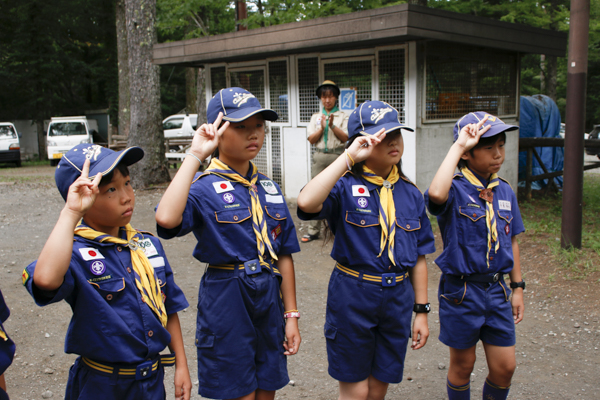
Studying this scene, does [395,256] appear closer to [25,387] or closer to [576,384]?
[576,384]

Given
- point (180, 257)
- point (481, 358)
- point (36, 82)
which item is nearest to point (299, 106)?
point (180, 257)

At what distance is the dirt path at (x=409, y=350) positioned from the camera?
3809 mm

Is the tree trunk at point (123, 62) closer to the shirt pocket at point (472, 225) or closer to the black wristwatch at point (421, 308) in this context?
the shirt pocket at point (472, 225)

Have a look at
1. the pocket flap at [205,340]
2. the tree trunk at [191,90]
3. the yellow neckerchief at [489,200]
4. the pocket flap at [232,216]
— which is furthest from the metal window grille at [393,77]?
the tree trunk at [191,90]

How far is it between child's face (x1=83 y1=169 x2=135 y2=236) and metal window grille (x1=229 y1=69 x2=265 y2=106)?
8.59 m

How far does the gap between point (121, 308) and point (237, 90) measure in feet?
3.86

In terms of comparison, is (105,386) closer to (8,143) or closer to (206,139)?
(206,139)

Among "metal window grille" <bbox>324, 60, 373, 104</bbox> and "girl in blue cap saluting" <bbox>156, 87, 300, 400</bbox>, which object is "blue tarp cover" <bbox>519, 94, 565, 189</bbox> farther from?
"girl in blue cap saluting" <bbox>156, 87, 300, 400</bbox>

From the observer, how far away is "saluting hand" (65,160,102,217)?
6.43 ft

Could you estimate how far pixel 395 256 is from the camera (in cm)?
274

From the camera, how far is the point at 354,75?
916 centimetres

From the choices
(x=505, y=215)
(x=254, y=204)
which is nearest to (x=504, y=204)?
(x=505, y=215)

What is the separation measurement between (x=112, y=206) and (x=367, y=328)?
4.55ft

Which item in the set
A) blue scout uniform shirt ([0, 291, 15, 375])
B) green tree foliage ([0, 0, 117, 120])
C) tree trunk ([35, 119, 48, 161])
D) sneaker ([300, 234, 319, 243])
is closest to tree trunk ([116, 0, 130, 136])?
green tree foliage ([0, 0, 117, 120])
